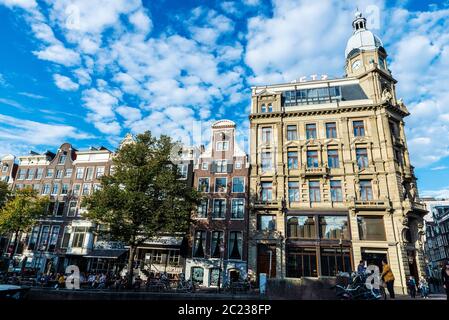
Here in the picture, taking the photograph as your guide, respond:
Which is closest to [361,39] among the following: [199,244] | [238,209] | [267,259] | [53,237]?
[238,209]

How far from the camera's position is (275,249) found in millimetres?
31453

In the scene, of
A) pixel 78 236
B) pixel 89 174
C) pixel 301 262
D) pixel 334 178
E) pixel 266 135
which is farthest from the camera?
pixel 89 174

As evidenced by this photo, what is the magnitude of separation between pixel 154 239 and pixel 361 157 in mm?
26880

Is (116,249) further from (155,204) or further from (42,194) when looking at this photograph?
(42,194)

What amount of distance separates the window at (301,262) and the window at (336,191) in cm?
634

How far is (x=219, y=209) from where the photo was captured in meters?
34.8

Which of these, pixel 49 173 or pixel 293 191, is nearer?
pixel 293 191

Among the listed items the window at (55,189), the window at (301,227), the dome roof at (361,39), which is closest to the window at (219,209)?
the window at (301,227)

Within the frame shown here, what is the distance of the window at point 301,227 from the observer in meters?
31.2

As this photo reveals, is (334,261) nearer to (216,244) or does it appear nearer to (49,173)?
(216,244)

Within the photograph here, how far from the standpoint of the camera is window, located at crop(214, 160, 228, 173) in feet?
120

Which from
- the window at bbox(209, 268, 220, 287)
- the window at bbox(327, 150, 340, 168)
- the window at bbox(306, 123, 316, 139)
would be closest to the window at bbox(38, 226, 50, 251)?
the window at bbox(209, 268, 220, 287)
